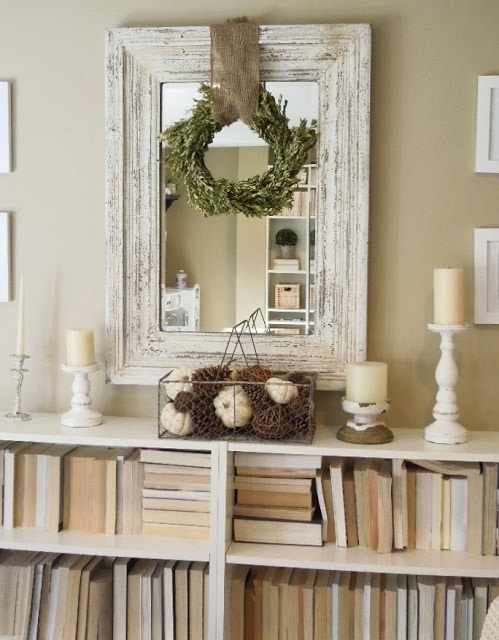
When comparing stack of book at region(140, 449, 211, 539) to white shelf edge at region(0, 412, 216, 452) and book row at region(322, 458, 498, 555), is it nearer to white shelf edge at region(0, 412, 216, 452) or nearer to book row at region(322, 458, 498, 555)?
white shelf edge at region(0, 412, 216, 452)

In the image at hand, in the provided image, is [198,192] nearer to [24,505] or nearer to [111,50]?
[111,50]

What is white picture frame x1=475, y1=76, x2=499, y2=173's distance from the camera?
77.7 inches

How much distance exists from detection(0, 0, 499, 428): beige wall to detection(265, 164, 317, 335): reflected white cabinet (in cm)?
16

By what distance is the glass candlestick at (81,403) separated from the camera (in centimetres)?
198

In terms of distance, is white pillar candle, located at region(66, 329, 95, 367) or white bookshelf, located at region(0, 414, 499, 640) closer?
white bookshelf, located at region(0, 414, 499, 640)

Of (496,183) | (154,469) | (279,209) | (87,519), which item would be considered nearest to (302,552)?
(154,469)

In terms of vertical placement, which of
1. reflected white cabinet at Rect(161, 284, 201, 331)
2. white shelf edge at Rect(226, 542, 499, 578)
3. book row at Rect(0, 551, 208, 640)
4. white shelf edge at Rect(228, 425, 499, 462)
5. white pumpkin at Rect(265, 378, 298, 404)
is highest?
reflected white cabinet at Rect(161, 284, 201, 331)

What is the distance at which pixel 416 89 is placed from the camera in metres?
2.01

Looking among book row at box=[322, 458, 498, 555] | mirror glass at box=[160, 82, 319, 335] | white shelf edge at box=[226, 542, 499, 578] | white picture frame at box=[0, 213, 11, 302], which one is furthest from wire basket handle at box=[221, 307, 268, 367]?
white picture frame at box=[0, 213, 11, 302]

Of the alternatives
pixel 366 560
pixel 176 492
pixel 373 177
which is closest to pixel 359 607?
pixel 366 560

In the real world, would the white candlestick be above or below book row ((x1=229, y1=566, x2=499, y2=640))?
above

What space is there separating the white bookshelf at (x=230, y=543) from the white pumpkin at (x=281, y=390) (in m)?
0.11

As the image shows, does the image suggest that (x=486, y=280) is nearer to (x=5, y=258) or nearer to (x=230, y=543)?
(x=230, y=543)

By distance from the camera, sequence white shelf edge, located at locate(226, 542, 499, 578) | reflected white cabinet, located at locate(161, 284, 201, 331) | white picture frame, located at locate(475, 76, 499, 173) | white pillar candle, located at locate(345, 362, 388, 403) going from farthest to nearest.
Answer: reflected white cabinet, located at locate(161, 284, 201, 331) < white picture frame, located at locate(475, 76, 499, 173) < white pillar candle, located at locate(345, 362, 388, 403) < white shelf edge, located at locate(226, 542, 499, 578)
